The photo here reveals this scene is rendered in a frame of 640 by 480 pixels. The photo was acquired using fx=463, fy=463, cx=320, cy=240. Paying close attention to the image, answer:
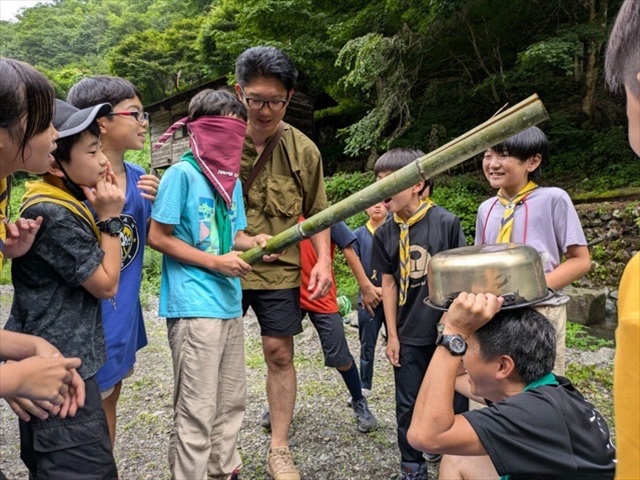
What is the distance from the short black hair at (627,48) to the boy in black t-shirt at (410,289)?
1.67 m

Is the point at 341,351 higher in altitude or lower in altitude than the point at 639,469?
lower

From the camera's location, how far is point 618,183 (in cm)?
1077

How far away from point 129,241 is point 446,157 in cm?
172

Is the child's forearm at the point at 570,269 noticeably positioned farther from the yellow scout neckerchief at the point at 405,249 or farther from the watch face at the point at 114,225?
the watch face at the point at 114,225

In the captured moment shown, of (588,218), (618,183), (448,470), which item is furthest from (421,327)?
(618,183)

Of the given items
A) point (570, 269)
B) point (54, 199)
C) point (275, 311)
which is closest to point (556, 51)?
point (570, 269)

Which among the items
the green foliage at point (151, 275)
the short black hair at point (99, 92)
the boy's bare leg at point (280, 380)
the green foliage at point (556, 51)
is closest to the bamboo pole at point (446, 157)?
the boy's bare leg at point (280, 380)

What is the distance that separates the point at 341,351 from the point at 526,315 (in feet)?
6.85

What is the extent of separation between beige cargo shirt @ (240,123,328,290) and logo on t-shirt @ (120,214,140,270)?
761 millimetres

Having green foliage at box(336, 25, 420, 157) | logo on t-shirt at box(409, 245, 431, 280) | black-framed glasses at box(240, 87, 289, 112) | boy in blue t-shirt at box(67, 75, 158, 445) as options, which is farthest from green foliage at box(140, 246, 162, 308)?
logo on t-shirt at box(409, 245, 431, 280)

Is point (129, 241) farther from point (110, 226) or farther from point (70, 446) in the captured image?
point (70, 446)

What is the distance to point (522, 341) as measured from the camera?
67.5 inches

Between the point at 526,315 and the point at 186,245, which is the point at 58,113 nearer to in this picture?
the point at 186,245

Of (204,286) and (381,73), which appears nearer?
(204,286)
